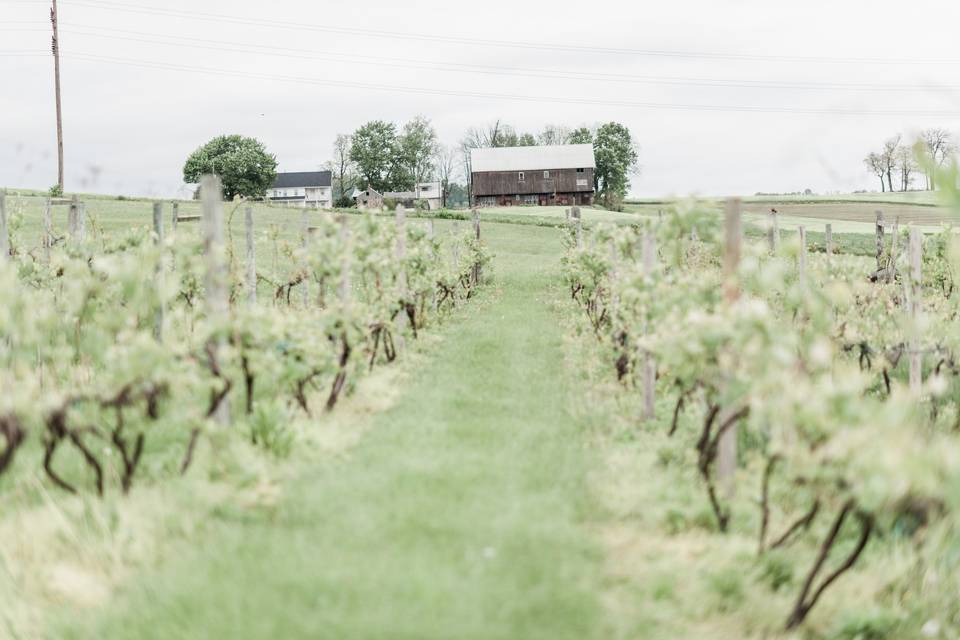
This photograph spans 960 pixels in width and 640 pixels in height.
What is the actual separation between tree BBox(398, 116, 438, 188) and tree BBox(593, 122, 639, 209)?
16886 mm

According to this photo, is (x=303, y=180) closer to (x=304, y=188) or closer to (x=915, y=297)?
(x=304, y=188)

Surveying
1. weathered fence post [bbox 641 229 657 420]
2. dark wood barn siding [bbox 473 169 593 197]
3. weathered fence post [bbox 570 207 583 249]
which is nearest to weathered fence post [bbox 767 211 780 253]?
weathered fence post [bbox 641 229 657 420]

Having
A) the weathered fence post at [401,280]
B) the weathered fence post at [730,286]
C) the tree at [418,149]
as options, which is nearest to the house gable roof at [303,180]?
the tree at [418,149]

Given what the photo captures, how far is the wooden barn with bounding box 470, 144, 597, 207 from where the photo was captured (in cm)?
6625

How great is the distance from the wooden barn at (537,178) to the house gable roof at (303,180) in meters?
35.3

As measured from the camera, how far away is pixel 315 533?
5016 millimetres

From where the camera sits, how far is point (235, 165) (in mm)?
64750

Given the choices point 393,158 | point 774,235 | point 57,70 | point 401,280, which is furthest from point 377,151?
point 401,280

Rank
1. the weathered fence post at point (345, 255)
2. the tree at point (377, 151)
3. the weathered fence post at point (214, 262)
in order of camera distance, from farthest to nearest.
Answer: the tree at point (377, 151) < the weathered fence post at point (345, 255) < the weathered fence post at point (214, 262)

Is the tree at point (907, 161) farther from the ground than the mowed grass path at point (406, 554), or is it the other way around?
the tree at point (907, 161)

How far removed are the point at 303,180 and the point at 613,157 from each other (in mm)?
41649

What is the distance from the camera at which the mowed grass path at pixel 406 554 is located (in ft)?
13.6

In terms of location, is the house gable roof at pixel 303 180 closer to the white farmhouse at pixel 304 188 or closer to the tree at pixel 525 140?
the white farmhouse at pixel 304 188

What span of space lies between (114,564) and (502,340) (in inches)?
313
